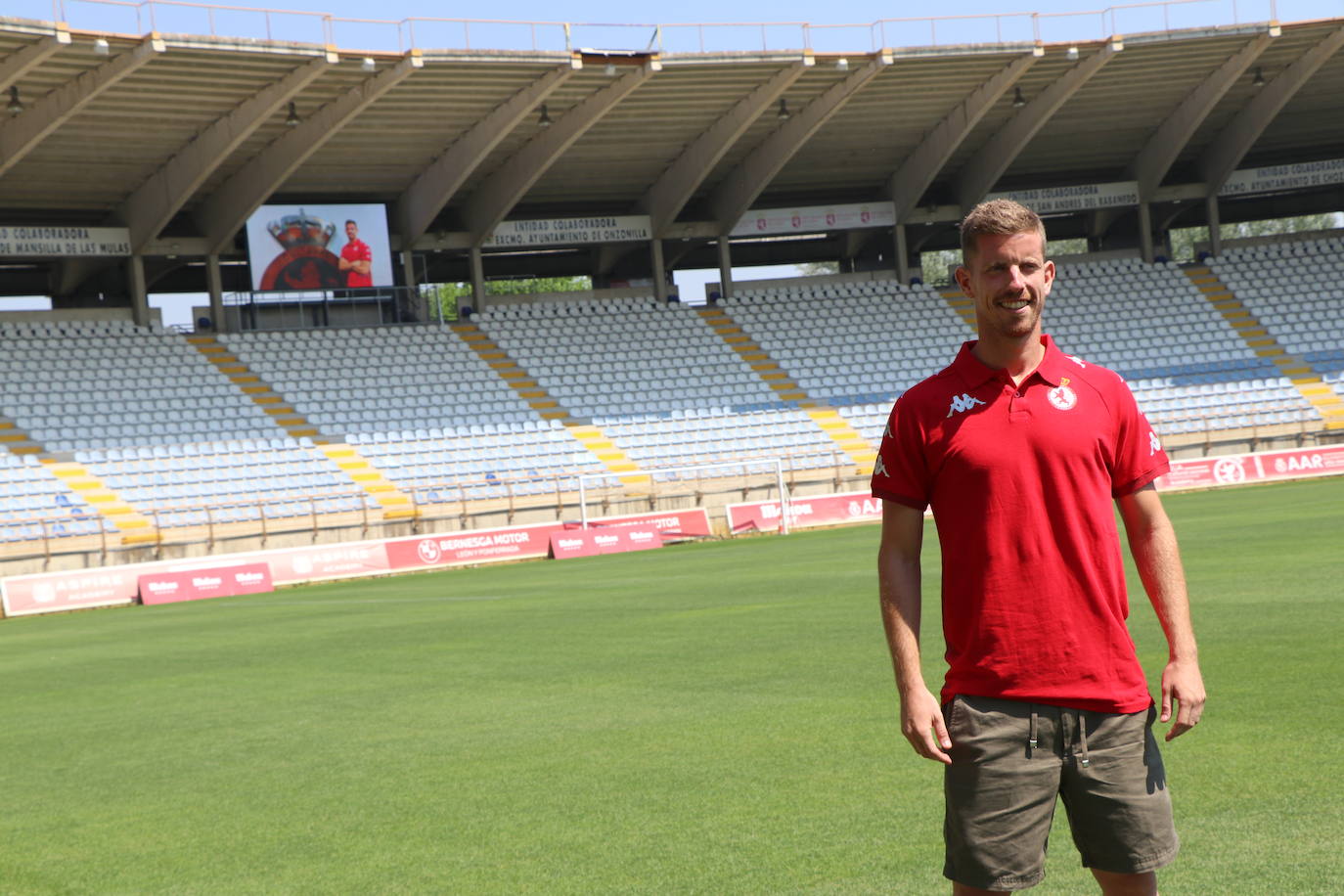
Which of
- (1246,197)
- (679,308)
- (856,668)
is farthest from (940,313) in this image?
(856,668)

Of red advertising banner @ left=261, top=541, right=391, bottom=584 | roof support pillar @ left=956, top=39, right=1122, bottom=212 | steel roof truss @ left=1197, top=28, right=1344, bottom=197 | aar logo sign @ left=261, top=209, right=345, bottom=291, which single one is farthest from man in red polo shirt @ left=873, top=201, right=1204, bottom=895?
steel roof truss @ left=1197, top=28, right=1344, bottom=197

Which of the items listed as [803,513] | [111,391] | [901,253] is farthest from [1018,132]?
[111,391]

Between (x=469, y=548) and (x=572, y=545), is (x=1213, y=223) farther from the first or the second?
(x=469, y=548)

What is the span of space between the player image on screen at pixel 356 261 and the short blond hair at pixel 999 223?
40.3 m

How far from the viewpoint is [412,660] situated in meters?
15.1

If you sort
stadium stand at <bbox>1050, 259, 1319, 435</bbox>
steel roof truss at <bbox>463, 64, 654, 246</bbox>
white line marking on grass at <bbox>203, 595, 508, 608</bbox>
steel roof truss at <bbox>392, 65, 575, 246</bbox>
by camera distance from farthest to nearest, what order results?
stadium stand at <bbox>1050, 259, 1319, 435</bbox> < steel roof truss at <bbox>463, 64, 654, 246</bbox> < steel roof truss at <bbox>392, 65, 575, 246</bbox> < white line marking on grass at <bbox>203, 595, 508, 608</bbox>

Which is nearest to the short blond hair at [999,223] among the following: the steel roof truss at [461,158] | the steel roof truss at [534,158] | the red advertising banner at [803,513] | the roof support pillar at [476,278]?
the red advertising banner at [803,513]

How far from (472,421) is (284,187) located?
9.07 meters

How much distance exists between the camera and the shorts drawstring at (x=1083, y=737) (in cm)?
381

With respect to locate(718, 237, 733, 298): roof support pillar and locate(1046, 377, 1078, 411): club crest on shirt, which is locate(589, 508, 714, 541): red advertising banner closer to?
locate(718, 237, 733, 298): roof support pillar

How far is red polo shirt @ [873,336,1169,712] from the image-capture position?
385 centimetres

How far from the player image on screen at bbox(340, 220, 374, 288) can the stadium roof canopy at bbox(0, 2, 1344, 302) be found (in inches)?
72.2

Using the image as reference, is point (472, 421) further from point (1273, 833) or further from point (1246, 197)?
point (1273, 833)

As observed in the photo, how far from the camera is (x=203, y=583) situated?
99.6 feet
